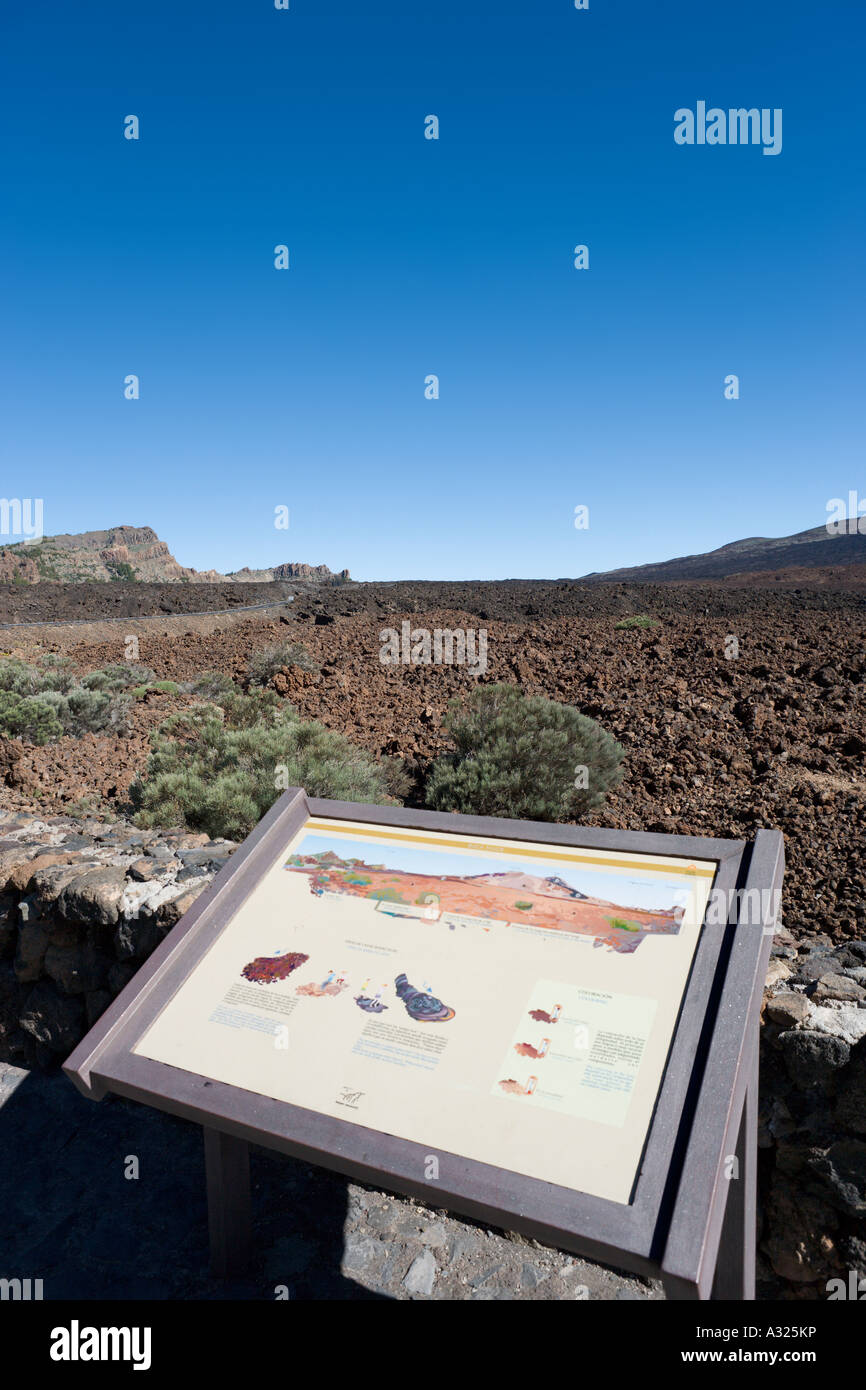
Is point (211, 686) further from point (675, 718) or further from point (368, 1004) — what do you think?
point (368, 1004)

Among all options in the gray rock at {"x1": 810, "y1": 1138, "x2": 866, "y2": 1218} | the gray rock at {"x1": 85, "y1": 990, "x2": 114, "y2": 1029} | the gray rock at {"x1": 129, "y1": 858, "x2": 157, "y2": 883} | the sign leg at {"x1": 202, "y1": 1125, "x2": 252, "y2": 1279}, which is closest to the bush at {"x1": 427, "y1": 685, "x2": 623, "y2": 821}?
the gray rock at {"x1": 129, "y1": 858, "x2": 157, "y2": 883}

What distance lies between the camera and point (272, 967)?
6.63ft

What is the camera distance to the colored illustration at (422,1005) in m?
1.76

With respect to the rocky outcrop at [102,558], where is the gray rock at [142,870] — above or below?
below

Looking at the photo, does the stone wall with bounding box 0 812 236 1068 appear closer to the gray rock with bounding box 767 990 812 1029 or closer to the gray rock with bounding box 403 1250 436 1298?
the gray rock with bounding box 403 1250 436 1298

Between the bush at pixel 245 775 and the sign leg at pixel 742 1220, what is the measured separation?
3.33 meters

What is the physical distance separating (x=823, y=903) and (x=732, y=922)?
2867mm

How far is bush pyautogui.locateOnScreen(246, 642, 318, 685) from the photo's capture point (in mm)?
11602

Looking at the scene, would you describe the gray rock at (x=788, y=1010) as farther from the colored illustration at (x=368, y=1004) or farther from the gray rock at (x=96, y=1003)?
the gray rock at (x=96, y=1003)

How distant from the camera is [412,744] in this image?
736cm

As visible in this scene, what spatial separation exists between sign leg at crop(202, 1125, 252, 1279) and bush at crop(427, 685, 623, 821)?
3.25 m

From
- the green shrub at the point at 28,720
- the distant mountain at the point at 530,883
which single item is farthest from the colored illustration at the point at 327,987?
the green shrub at the point at 28,720
